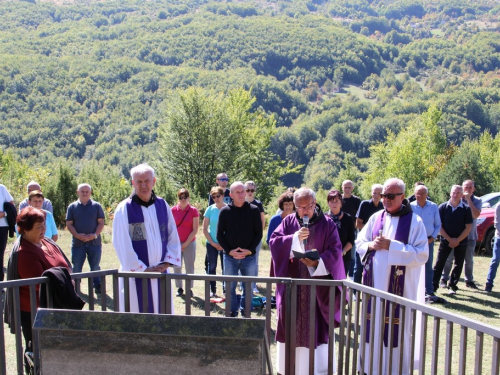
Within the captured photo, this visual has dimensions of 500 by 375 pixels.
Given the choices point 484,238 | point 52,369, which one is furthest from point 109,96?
Result: point 52,369

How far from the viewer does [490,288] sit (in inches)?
375

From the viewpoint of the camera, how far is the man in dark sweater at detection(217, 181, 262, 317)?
719 centimetres

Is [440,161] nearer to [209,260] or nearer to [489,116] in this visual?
[209,260]

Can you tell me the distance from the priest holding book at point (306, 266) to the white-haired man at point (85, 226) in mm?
4282

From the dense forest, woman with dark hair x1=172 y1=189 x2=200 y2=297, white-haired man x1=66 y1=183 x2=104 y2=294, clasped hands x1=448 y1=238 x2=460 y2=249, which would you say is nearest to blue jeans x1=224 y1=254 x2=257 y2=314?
woman with dark hair x1=172 y1=189 x2=200 y2=297

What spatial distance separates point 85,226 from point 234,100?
39028mm

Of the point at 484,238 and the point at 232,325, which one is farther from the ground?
the point at 232,325

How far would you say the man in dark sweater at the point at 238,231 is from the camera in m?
7.19

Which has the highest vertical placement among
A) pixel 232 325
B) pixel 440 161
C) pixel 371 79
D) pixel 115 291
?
pixel 371 79

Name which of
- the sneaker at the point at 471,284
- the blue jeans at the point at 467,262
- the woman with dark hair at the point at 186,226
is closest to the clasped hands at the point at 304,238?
the woman with dark hair at the point at 186,226

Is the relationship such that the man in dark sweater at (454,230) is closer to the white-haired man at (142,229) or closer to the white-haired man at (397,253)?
the white-haired man at (397,253)

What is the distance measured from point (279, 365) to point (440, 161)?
45731 mm

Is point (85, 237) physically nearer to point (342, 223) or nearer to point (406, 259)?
point (342, 223)

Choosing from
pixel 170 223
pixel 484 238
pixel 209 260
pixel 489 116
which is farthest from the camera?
pixel 489 116
